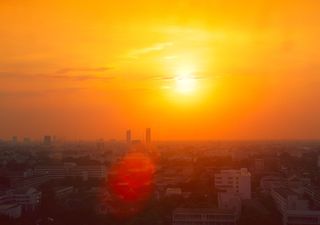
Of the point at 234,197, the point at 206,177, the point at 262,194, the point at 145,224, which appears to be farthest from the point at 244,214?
the point at 206,177

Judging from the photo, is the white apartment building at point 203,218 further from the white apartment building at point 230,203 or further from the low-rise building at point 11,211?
the low-rise building at point 11,211

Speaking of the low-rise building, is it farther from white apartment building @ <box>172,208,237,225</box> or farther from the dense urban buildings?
white apartment building @ <box>172,208,237,225</box>

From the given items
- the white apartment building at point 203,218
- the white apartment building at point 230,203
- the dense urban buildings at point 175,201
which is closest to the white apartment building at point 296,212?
the dense urban buildings at point 175,201

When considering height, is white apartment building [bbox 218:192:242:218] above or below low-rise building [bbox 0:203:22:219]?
above

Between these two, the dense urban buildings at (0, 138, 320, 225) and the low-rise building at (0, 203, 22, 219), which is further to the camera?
the low-rise building at (0, 203, 22, 219)

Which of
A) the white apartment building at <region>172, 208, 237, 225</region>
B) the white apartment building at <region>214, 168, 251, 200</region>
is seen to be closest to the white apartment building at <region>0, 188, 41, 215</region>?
the white apartment building at <region>172, 208, 237, 225</region>

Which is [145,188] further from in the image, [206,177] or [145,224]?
[145,224]
